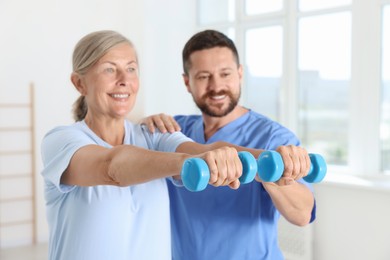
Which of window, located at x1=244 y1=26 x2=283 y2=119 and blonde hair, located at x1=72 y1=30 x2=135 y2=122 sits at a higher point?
window, located at x1=244 y1=26 x2=283 y2=119

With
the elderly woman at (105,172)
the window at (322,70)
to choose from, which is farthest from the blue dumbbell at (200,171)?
the window at (322,70)

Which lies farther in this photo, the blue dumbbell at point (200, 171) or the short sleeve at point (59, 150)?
the short sleeve at point (59, 150)

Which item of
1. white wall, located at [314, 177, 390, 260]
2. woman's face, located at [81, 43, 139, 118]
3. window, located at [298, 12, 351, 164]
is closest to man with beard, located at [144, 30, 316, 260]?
woman's face, located at [81, 43, 139, 118]

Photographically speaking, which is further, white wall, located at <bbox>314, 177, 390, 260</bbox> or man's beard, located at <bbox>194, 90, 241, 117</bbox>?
white wall, located at <bbox>314, 177, 390, 260</bbox>

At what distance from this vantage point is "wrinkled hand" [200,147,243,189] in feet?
3.08

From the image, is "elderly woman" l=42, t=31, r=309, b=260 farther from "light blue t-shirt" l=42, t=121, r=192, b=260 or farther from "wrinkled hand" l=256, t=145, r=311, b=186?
"wrinkled hand" l=256, t=145, r=311, b=186

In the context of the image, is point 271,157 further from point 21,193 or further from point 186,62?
point 21,193

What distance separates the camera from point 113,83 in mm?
1412

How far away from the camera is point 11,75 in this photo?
16.0ft

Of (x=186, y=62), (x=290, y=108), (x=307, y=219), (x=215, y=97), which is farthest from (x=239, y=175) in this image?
(x=290, y=108)

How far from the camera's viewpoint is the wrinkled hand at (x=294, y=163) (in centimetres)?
104

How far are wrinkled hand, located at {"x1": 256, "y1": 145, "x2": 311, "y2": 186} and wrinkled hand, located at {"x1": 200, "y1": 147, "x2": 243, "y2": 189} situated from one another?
13 cm

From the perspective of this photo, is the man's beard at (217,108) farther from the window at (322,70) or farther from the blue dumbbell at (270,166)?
the window at (322,70)

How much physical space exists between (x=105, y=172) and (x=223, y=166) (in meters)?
0.34
